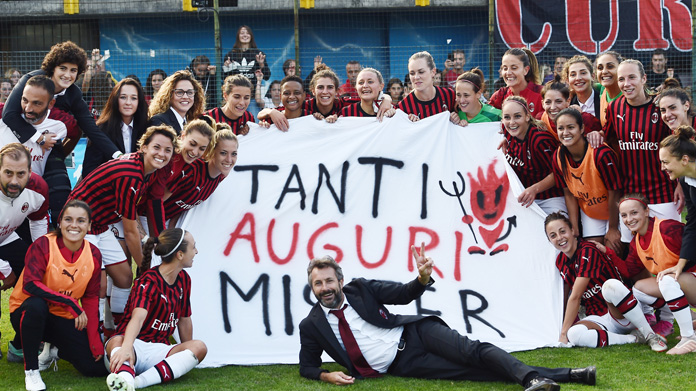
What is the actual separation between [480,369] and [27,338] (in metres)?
3.14

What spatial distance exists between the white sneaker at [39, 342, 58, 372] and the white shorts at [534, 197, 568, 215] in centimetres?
414

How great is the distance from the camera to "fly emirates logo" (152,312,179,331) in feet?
19.1

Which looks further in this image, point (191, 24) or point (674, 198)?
point (191, 24)

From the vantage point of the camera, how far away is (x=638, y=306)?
20.7ft

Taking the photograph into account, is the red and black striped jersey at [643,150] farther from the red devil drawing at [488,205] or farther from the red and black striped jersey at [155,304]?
the red and black striped jersey at [155,304]

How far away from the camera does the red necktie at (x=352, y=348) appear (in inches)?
220

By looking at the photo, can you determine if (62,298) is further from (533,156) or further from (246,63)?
(246,63)

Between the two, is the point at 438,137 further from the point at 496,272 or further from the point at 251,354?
the point at 251,354

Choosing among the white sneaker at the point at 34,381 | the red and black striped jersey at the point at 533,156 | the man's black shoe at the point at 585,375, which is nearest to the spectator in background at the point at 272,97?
the red and black striped jersey at the point at 533,156

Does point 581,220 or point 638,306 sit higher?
point 581,220

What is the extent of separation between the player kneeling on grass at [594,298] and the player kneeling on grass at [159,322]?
289cm

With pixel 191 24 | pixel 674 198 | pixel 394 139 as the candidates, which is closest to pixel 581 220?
pixel 674 198

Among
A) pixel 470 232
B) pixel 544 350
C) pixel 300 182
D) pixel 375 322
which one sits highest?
pixel 300 182

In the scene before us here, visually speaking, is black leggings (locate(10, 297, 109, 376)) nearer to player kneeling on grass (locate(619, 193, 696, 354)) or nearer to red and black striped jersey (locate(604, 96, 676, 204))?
player kneeling on grass (locate(619, 193, 696, 354))
